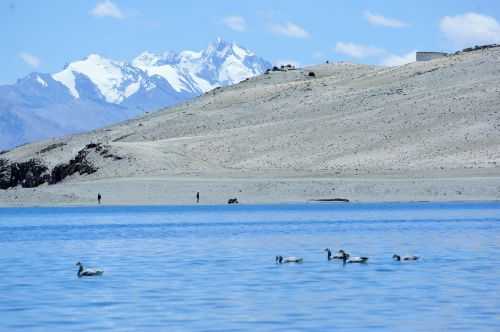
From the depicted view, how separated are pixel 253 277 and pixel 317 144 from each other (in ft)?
244

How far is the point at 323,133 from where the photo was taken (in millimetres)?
112562

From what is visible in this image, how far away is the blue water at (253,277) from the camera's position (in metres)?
27.0

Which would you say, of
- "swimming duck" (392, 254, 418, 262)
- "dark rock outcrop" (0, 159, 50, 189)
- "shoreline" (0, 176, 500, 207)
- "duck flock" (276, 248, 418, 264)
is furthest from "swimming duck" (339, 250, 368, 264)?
"dark rock outcrop" (0, 159, 50, 189)

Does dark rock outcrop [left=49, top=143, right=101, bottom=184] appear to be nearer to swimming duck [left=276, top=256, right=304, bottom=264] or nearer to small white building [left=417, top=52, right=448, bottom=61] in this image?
small white building [left=417, top=52, right=448, bottom=61]

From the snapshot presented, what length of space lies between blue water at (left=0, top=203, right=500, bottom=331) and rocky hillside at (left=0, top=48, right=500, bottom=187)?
33640 millimetres

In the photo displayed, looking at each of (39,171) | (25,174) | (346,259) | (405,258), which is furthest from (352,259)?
(25,174)

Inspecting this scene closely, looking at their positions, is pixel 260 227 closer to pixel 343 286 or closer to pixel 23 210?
pixel 343 286

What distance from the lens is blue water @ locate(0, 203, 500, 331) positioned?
1064 inches

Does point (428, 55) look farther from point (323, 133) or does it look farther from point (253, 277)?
point (253, 277)

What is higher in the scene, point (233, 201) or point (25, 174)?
point (25, 174)

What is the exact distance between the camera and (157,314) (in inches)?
1097

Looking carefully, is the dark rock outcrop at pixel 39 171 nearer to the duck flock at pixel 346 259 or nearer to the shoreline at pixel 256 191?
the shoreline at pixel 256 191

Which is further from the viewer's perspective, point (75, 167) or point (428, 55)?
point (428, 55)

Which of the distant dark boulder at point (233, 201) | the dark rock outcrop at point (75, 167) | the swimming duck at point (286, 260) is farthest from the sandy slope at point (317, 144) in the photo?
the swimming duck at point (286, 260)
